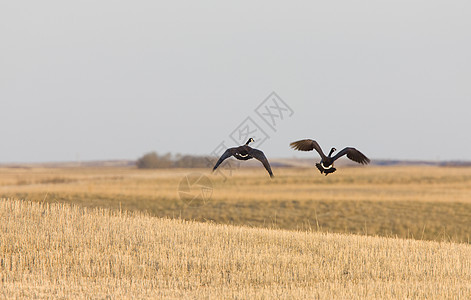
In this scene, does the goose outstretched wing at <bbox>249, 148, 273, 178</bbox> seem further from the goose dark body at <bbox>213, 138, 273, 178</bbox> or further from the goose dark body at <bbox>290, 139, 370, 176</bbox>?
the goose dark body at <bbox>290, 139, 370, 176</bbox>

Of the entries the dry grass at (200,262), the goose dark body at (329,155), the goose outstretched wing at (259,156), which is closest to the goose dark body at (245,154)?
the goose outstretched wing at (259,156)

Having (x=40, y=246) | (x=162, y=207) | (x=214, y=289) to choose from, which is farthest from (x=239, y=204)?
(x=214, y=289)

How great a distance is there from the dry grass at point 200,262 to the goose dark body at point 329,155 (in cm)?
321

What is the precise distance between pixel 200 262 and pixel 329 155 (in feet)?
21.4

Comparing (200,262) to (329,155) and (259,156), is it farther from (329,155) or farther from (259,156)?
(329,155)

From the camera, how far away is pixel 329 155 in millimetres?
10945

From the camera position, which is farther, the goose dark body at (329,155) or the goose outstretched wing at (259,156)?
the goose outstretched wing at (259,156)

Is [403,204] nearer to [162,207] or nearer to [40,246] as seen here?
[162,207]

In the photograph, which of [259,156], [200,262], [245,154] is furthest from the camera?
[200,262]

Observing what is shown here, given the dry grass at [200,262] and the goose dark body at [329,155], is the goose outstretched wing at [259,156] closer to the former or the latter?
the goose dark body at [329,155]

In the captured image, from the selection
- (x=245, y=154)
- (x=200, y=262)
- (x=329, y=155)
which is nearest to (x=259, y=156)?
(x=245, y=154)

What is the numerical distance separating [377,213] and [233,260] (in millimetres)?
23390

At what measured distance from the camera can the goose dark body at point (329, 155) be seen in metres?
10.3

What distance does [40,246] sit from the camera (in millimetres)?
17062
